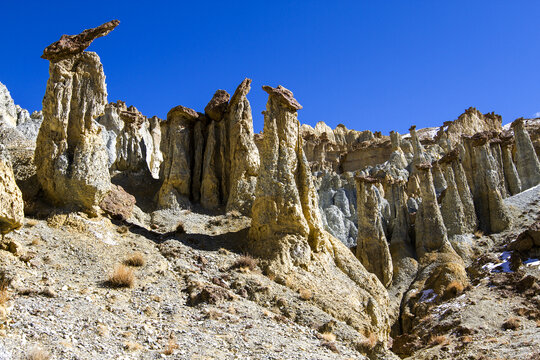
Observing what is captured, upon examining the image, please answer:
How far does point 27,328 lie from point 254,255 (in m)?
11.7

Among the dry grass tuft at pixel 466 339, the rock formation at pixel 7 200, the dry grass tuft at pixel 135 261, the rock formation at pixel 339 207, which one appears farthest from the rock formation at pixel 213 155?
the rock formation at pixel 339 207

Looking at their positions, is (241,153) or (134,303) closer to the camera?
(134,303)

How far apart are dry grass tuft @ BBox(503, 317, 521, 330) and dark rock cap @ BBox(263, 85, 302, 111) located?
49.7ft

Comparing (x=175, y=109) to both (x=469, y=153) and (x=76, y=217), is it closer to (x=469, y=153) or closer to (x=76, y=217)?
(x=76, y=217)

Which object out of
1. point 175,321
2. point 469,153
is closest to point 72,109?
point 175,321

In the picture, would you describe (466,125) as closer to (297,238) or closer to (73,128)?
(297,238)

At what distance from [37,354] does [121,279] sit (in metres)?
5.92

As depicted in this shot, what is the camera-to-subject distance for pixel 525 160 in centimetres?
5497

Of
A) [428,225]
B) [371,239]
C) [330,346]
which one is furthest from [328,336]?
[428,225]

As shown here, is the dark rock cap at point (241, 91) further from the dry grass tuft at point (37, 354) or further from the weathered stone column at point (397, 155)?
the weathered stone column at point (397, 155)

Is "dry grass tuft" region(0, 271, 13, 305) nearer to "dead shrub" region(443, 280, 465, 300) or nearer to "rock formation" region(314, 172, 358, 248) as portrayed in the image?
"dead shrub" region(443, 280, 465, 300)

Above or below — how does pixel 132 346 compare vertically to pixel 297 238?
below

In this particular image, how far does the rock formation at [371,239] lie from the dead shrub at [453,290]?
4604mm

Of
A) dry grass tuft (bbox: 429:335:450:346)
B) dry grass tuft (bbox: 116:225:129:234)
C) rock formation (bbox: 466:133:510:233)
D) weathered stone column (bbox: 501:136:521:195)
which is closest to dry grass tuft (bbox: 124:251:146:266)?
dry grass tuft (bbox: 116:225:129:234)
